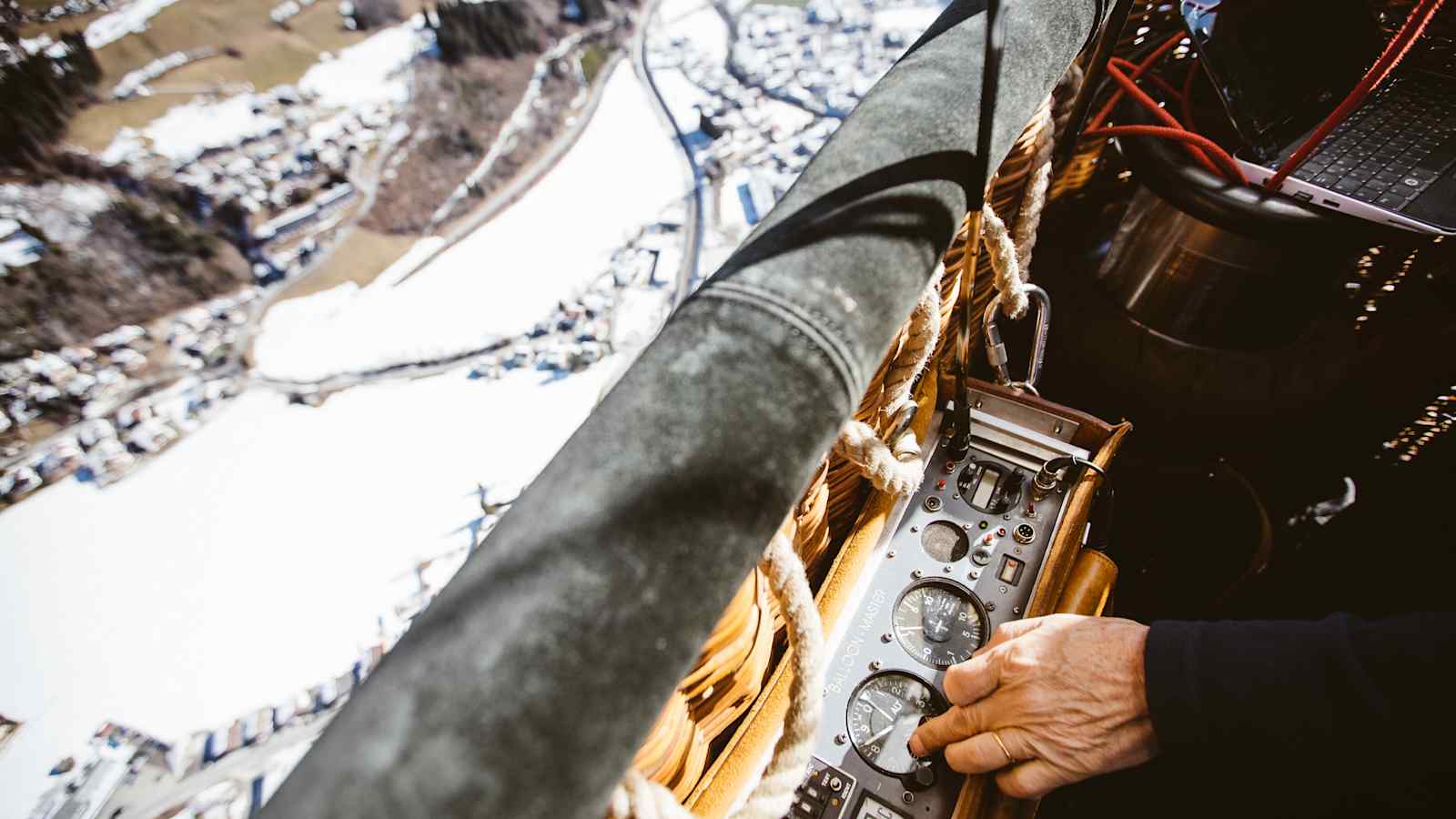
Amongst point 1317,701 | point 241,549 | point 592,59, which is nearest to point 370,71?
point 592,59

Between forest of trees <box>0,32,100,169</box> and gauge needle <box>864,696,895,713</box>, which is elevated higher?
forest of trees <box>0,32,100,169</box>

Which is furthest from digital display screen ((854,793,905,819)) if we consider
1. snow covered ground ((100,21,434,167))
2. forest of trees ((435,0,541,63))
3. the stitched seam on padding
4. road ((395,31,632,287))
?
forest of trees ((435,0,541,63))

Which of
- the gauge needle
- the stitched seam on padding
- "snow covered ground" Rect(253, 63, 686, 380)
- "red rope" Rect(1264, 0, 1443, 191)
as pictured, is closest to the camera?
the stitched seam on padding

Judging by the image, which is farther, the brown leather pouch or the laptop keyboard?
the laptop keyboard

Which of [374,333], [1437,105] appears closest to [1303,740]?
[1437,105]

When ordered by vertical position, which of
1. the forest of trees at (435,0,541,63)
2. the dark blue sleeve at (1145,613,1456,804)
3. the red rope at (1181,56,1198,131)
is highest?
the forest of trees at (435,0,541,63)

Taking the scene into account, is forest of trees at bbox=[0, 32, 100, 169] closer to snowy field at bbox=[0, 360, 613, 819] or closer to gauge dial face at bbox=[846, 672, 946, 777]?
snowy field at bbox=[0, 360, 613, 819]

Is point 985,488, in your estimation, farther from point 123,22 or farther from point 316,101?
point 123,22
